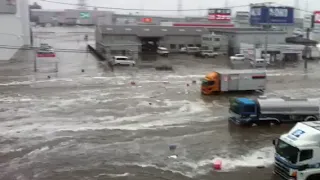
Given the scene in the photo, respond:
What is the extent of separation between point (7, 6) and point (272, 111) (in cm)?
2615

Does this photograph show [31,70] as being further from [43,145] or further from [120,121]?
[43,145]

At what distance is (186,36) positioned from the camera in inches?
1553

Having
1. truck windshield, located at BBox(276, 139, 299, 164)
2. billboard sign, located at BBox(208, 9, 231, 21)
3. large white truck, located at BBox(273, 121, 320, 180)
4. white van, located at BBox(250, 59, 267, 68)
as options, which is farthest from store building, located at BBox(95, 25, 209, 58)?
large white truck, located at BBox(273, 121, 320, 180)

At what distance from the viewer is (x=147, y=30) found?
3862 centimetres

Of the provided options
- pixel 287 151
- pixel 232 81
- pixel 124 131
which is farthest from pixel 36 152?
pixel 232 81

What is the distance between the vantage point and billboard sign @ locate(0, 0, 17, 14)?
104 feet

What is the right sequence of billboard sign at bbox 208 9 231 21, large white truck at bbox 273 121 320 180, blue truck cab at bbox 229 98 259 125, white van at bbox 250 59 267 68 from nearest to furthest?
large white truck at bbox 273 121 320 180 < blue truck cab at bbox 229 98 259 125 < white van at bbox 250 59 267 68 < billboard sign at bbox 208 9 231 21

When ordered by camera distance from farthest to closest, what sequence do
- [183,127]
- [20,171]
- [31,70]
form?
[31,70], [183,127], [20,171]

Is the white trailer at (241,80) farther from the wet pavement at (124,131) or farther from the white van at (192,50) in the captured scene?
the white van at (192,50)

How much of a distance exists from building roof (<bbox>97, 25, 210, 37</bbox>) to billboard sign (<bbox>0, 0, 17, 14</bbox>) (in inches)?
329

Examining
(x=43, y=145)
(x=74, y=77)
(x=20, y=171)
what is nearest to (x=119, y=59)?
(x=74, y=77)

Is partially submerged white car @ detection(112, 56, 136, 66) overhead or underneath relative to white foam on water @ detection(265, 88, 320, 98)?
overhead

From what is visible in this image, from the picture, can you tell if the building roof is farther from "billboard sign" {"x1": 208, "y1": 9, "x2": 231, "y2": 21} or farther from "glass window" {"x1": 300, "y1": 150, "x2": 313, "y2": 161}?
"glass window" {"x1": 300, "y1": 150, "x2": 313, "y2": 161}

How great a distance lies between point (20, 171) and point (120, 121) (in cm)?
508
